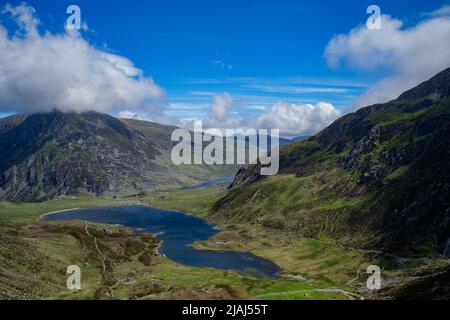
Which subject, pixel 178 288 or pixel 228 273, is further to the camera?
pixel 228 273

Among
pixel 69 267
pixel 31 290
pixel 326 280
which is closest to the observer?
pixel 31 290

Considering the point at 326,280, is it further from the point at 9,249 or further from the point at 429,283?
the point at 9,249
